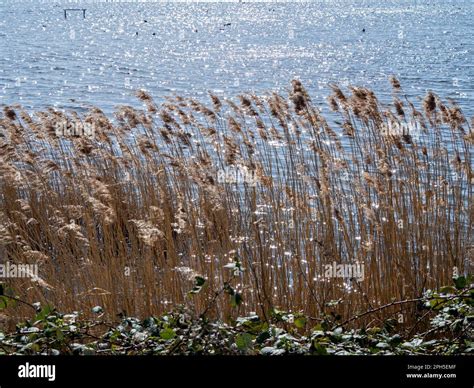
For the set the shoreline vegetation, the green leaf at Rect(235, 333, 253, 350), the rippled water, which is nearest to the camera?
the green leaf at Rect(235, 333, 253, 350)

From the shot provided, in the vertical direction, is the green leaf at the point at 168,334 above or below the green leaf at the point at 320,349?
above

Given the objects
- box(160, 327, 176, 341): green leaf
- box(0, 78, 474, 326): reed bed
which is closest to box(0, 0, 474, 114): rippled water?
box(0, 78, 474, 326): reed bed

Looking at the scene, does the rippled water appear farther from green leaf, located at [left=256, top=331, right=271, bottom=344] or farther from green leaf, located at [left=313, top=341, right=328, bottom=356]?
green leaf, located at [left=313, top=341, right=328, bottom=356]

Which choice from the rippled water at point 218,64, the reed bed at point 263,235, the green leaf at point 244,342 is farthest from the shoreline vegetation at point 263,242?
the rippled water at point 218,64

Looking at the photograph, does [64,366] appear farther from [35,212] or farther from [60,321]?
[35,212]

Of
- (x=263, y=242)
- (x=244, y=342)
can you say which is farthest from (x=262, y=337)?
(x=263, y=242)

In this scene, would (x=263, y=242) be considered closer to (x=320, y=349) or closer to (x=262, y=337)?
(x=262, y=337)

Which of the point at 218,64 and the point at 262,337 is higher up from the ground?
the point at 218,64

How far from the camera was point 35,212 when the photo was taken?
803cm

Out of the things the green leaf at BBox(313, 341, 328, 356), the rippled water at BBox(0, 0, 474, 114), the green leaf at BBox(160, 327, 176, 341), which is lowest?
the green leaf at BBox(313, 341, 328, 356)

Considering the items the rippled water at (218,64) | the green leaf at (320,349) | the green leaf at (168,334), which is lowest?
the green leaf at (320,349)

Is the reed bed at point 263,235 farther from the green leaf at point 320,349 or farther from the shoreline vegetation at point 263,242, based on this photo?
the green leaf at point 320,349

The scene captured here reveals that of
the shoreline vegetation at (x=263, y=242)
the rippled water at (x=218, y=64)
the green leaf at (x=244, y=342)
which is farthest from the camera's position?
the rippled water at (x=218, y=64)

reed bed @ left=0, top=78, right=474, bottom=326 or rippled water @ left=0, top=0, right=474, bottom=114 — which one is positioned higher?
rippled water @ left=0, top=0, right=474, bottom=114
